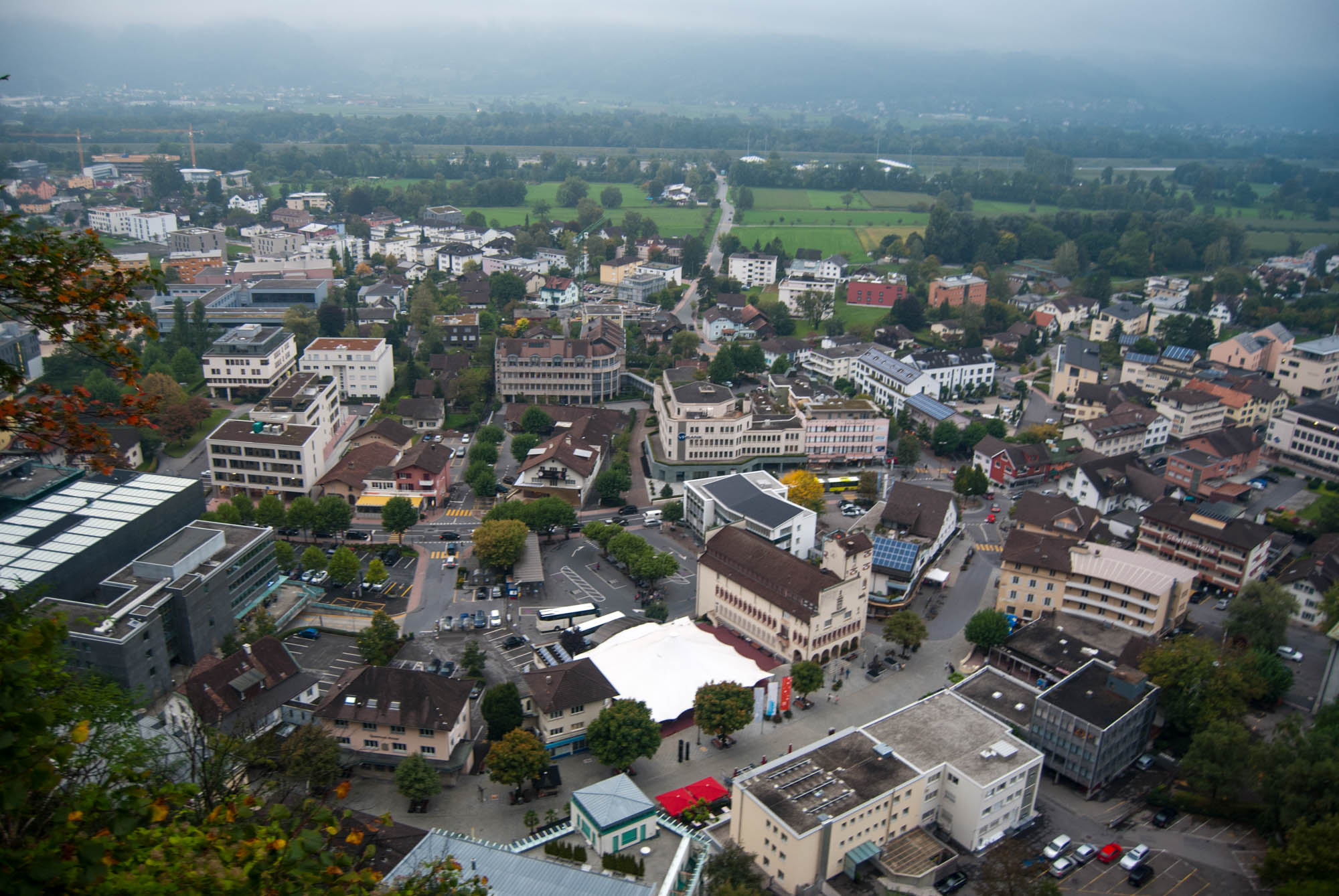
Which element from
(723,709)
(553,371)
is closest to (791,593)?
(723,709)

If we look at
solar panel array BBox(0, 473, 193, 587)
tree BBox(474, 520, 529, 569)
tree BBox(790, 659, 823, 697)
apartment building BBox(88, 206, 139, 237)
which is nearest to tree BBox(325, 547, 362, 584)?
tree BBox(474, 520, 529, 569)

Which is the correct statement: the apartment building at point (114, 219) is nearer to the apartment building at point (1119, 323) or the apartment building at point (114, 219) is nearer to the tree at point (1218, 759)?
the apartment building at point (1119, 323)

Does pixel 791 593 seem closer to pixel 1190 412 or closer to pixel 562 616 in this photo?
pixel 562 616

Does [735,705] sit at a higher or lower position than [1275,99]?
lower

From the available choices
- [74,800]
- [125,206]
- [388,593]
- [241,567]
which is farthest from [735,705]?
[125,206]

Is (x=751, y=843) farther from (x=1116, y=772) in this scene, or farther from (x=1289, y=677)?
(x=1289, y=677)

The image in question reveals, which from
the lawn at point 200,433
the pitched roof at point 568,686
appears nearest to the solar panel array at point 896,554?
the pitched roof at point 568,686

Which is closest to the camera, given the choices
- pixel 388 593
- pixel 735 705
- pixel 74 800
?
pixel 74 800
